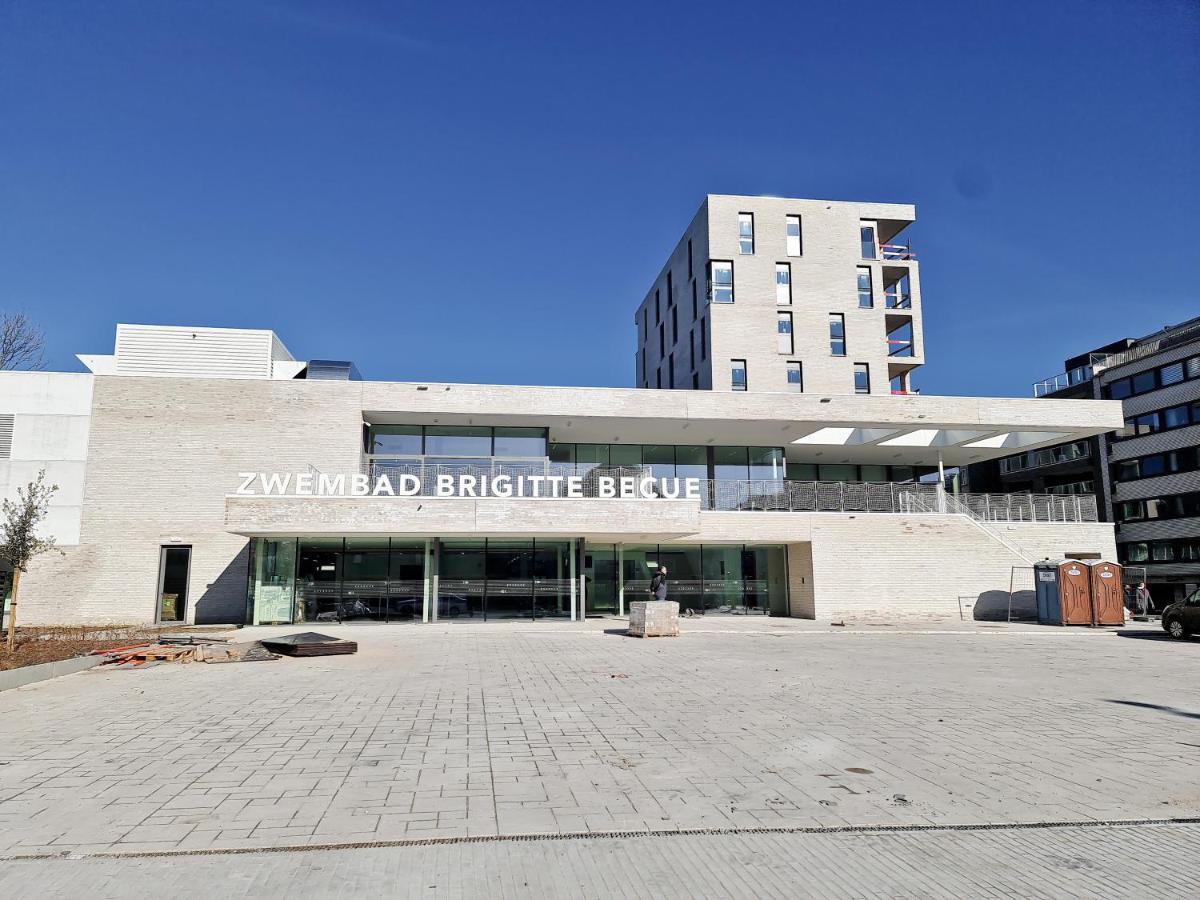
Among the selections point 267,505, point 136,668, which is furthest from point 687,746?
point 267,505

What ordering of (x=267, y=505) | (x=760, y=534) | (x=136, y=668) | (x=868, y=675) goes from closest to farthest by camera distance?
(x=868, y=675) < (x=136, y=668) < (x=267, y=505) < (x=760, y=534)

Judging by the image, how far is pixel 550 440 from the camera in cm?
3198

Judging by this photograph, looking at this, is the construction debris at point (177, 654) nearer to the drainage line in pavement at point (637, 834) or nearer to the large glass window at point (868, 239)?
the drainage line in pavement at point (637, 834)

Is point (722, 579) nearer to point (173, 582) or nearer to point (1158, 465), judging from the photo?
point (173, 582)

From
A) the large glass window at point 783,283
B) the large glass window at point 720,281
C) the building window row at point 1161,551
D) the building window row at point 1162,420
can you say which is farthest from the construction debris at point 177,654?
the building window row at point 1161,551

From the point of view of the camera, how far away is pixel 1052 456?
2175 inches

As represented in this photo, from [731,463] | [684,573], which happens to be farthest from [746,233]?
[684,573]

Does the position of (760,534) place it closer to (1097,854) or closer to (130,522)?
(130,522)

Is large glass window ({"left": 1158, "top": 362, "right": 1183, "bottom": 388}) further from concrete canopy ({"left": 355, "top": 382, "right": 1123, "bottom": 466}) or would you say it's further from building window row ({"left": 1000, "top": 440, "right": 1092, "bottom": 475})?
concrete canopy ({"left": 355, "top": 382, "right": 1123, "bottom": 466})

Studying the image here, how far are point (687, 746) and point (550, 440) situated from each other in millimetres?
24470

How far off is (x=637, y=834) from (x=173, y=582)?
25.8 m

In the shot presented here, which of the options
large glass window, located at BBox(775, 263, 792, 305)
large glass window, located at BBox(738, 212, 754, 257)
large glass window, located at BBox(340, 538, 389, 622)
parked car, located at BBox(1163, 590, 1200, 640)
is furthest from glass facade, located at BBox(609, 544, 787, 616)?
large glass window, located at BBox(738, 212, 754, 257)

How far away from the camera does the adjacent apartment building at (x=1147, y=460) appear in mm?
47656

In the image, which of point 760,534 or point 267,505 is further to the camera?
point 760,534
